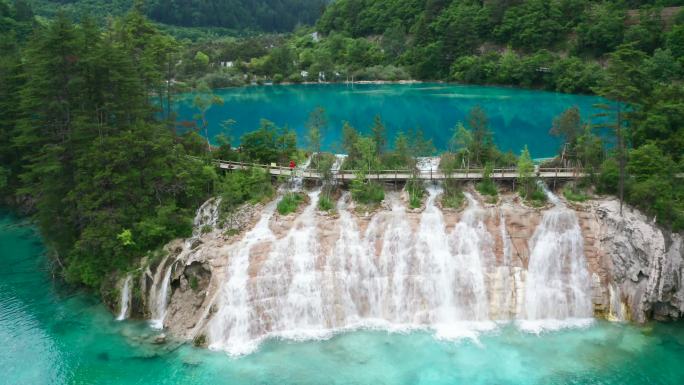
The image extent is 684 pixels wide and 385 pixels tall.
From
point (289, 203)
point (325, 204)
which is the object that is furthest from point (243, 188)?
point (325, 204)

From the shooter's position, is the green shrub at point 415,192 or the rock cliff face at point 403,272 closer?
the rock cliff face at point 403,272

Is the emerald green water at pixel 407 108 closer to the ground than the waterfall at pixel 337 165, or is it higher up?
higher up

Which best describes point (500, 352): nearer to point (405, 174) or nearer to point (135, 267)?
point (405, 174)

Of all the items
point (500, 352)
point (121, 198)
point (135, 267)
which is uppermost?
point (121, 198)

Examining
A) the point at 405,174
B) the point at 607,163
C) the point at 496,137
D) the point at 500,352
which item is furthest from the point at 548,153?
the point at 500,352

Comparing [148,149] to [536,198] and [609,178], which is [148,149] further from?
[609,178]

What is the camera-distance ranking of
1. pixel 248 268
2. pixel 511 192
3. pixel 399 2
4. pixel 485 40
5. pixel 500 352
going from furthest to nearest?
1. pixel 399 2
2. pixel 485 40
3. pixel 511 192
4. pixel 248 268
5. pixel 500 352

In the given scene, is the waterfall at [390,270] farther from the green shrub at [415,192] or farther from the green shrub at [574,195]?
the green shrub at [574,195]

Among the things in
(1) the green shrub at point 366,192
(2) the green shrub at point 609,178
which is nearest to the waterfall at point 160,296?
(1) the green shrub at point 366,192
